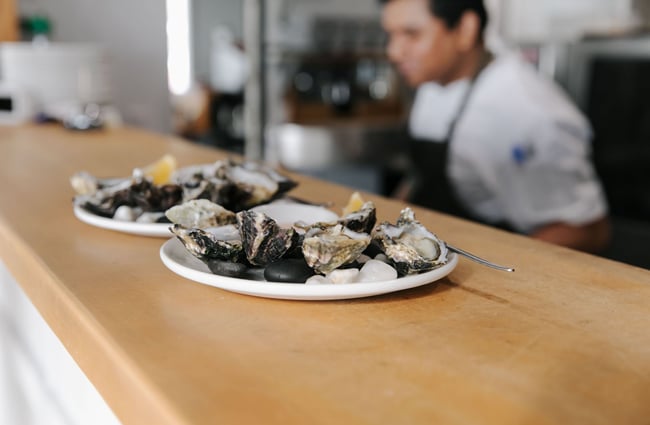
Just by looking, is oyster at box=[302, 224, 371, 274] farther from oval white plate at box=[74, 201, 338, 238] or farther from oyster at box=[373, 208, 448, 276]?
oval white plate at box=[74, 201, 338, 238]

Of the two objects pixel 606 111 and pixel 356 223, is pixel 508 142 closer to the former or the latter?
pixel 606 111

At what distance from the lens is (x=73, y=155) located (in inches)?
62.1

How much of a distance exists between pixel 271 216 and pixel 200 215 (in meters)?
0.08

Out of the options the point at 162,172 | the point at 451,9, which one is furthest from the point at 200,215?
the point at 451,9

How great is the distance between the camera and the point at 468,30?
2.19m

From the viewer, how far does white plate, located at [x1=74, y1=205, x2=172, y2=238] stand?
30.4 inches

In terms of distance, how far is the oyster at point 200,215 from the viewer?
0.69 metres

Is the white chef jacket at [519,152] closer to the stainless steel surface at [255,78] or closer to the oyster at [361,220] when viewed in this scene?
the stainless steel surface at [255,78]

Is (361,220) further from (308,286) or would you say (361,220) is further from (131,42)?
(131,42)

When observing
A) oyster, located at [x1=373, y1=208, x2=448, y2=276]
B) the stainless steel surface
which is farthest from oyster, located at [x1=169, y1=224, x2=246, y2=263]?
the stainless steel surface

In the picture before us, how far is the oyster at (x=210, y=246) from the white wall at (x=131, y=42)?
2.17 metres

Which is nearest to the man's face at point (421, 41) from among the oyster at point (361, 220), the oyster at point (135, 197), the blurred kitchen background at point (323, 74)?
the blurred kitchen background at point (323, 74)

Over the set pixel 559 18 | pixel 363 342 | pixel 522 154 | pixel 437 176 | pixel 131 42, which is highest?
pixel 559 18

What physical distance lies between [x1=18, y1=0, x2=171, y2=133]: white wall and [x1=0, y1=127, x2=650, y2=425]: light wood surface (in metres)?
2.03
